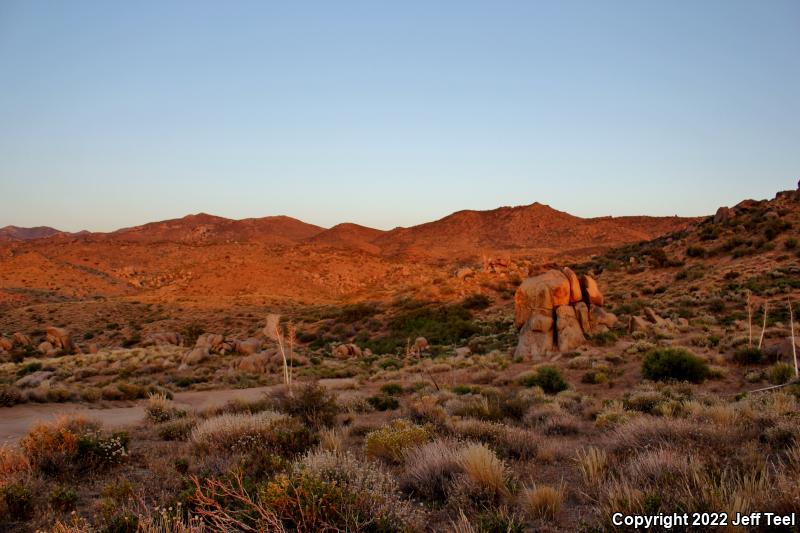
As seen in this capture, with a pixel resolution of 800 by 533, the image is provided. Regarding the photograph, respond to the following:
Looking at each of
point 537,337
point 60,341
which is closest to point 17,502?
point 537,337

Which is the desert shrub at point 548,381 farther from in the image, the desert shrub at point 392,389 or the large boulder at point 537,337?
the large boulder at point 537,337

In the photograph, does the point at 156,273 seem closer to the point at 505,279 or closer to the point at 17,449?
the point at 505,279

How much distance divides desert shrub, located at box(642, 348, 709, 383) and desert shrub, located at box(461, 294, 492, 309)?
22.2 m

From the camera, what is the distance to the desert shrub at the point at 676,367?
1335 centimetres

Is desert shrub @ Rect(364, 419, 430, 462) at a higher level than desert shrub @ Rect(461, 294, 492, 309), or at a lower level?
higher

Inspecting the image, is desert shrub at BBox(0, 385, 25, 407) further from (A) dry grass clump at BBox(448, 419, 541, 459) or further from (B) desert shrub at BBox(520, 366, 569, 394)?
(B) desert shrub at BBox(520, 366, 569, 394)

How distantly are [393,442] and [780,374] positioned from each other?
11564mm

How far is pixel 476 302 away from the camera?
3697 cm

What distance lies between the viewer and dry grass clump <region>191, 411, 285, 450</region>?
730cm

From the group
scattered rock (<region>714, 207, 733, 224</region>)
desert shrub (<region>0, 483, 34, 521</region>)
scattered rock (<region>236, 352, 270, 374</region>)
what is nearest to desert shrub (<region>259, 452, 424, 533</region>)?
desert shrub (<region>0, 483, 34, 521</region>)

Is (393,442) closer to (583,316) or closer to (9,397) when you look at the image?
(9,397)

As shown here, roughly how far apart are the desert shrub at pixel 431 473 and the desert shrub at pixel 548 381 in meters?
9.00

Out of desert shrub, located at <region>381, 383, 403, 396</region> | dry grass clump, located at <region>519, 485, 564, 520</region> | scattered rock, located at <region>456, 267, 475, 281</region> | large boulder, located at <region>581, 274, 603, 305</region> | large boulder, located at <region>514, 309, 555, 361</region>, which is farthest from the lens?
scattered rock, located at <region>456, 267, 475, 281</region>

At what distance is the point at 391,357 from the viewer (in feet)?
86.2
